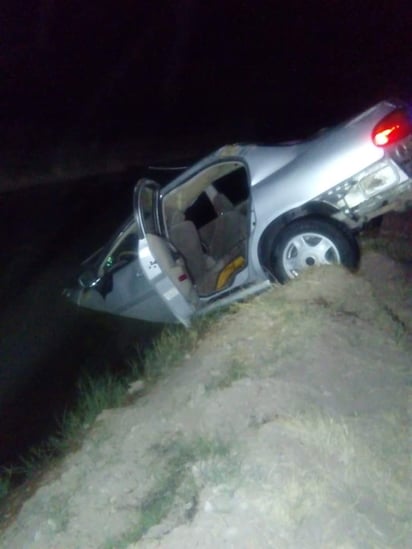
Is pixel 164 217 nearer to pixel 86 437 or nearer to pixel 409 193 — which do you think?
pixel 409 193

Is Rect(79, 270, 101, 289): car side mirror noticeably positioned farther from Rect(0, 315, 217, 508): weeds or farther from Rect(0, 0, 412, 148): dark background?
Rect(0, 0, 412, 148): dark background

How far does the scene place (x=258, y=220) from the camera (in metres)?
8.48

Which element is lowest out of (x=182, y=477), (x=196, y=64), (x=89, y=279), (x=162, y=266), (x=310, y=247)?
(x=182, y=477)

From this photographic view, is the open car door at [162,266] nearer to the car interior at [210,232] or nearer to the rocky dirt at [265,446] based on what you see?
the car interior at [210,232]

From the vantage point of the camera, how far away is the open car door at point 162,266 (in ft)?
28.3

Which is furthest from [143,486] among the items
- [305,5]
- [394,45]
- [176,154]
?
[305,5]

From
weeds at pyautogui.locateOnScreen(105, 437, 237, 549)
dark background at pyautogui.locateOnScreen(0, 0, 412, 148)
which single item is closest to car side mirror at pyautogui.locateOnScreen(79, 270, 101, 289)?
weeds at pyautogui.locateOnScreen(105, 437, 237, 549)

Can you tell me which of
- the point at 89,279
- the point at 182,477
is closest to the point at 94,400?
the point at 89,279

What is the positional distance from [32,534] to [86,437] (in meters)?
1.37

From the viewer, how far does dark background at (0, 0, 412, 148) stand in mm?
27953

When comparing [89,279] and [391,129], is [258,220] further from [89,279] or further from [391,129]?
[89,279]

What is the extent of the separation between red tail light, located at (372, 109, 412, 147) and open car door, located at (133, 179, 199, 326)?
2.14m

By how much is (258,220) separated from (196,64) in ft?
92.6

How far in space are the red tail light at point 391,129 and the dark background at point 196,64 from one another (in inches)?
672
